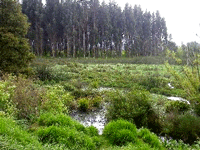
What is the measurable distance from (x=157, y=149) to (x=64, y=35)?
42577 mm

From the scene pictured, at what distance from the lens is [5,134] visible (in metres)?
4.08

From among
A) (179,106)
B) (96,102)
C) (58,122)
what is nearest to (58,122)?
(58,122)

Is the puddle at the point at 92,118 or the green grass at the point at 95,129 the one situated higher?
the green grass at the point at 95,129

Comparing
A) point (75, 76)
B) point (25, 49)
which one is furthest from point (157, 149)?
point (75, 76)

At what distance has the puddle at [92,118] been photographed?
8437mm

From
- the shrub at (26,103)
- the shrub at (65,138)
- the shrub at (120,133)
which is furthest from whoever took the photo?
the shrub at (26,103)

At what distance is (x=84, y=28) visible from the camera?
48000mm

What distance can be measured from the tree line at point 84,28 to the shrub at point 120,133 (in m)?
35.4

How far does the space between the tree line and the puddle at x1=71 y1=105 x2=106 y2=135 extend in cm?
3202

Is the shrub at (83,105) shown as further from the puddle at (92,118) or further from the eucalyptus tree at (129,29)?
the eucalyptus tree at (129,29)

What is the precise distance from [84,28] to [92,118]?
41345 mm

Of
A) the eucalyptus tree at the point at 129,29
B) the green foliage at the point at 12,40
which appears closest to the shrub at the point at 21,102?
the green foliage at the point at 12,40

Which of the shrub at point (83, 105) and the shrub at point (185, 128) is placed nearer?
the shrub at point (185, 128)

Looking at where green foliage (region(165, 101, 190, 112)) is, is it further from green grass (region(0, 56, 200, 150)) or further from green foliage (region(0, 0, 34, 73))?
green foliage (region(0, 0, 34, 73))
